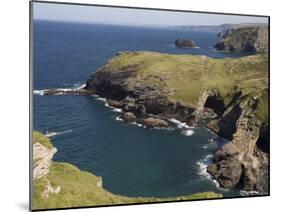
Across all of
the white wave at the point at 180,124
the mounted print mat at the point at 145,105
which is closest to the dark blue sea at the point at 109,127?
the mounted print mat at the point at 145,105

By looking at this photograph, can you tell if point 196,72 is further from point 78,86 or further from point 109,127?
point 78,86

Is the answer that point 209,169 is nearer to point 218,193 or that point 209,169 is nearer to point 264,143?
point 218,193

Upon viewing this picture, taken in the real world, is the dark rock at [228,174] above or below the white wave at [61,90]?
below

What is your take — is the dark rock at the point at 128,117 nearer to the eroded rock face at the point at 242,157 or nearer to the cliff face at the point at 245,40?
the eroded rock face at the point at 242,157

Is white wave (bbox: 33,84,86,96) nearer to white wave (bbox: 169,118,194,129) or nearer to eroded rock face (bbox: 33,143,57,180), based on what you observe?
eroded rock face (bbox: 33,143,57,180)

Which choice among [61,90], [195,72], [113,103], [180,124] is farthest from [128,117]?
[195,72]

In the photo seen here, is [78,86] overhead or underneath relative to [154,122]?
overhead

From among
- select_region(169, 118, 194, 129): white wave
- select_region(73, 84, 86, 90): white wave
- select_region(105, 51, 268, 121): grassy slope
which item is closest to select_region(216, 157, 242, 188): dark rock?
select_region(169, 118, 194, 129): white wave
